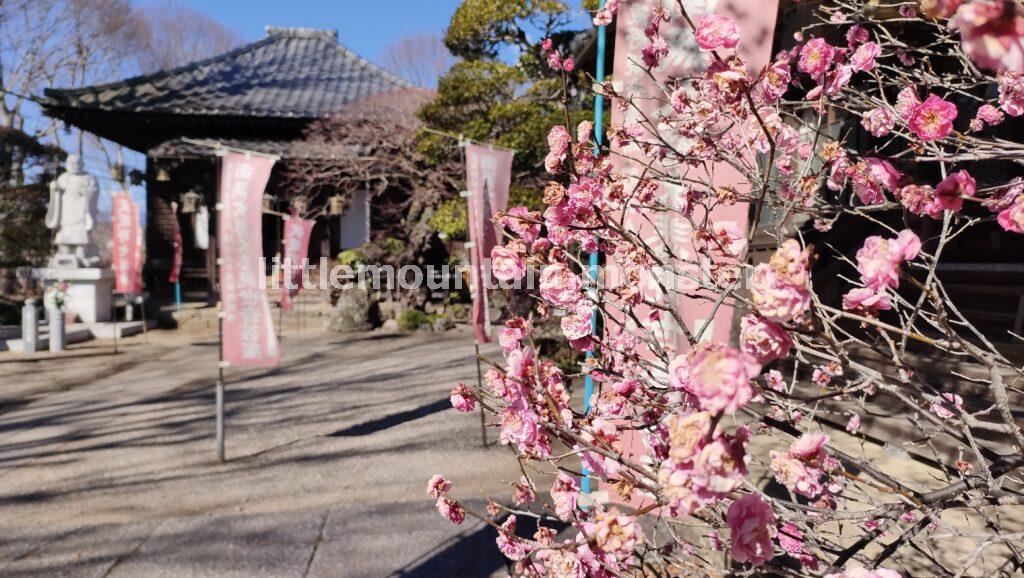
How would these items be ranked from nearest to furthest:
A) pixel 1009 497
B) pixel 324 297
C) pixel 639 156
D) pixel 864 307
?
pixel 1009 497 < pixel 864 307 < pixel 639 156 < pixel 324 297

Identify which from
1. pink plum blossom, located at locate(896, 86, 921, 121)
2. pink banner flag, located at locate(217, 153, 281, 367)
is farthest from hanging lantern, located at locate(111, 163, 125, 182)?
pink plum blossom, located at locate(896, 86, 921, 121)

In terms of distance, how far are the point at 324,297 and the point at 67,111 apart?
7.06 m

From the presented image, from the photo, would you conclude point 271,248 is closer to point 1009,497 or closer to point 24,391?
point 24,391

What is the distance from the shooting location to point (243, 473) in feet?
16.7

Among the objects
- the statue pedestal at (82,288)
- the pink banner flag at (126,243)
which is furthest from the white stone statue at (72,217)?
the pink banner flag at (126,243)

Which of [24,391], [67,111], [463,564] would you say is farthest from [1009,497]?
[67,111]

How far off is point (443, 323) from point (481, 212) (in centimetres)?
767

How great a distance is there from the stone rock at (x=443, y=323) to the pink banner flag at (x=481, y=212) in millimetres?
7247

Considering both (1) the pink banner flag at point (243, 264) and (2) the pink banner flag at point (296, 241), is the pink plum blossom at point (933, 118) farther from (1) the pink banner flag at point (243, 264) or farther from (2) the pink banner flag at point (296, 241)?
(2) the pink banner flag at point (296, 241)

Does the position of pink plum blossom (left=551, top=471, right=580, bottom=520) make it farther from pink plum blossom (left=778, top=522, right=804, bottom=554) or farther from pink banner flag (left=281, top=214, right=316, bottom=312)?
pink banner flag (left=281, top=214, right=316, bottom=312)

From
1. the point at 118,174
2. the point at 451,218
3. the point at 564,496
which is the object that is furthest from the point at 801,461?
the point at 118,174

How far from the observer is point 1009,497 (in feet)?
3.62

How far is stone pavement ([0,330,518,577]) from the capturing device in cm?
360

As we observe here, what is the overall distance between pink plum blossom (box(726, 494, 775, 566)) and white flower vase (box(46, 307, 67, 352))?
13137mm
